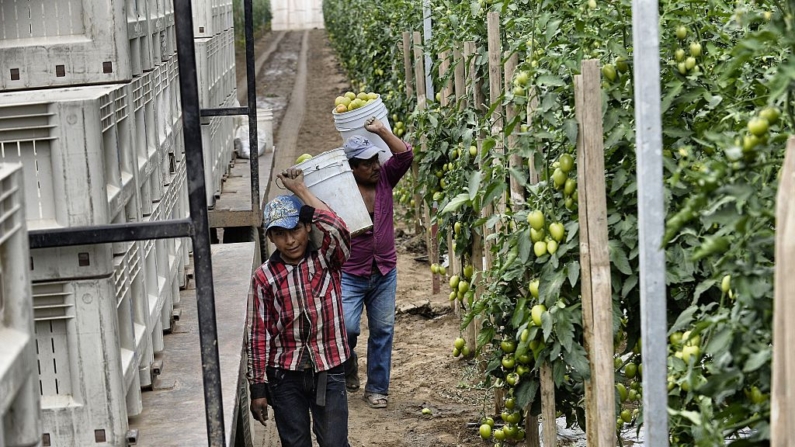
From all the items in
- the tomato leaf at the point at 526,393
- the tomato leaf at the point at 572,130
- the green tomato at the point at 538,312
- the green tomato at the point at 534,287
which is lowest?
the tomato leaf at the point at 526,393

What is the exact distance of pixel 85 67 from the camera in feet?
11.1

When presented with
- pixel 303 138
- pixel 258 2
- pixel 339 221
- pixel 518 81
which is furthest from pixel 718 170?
pixel 258 2

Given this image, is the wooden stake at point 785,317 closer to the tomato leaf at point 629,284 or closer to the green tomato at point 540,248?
the tomato leaf at point 629,284

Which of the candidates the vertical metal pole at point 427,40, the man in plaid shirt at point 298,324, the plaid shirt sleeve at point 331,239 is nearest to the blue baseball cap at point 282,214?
the man in plaid shirt at point 298,324

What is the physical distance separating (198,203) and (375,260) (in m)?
2.87

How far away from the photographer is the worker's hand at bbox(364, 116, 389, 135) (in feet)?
19.2

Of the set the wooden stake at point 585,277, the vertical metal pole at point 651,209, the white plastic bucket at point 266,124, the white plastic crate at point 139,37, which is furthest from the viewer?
the white plastic bucket at point 266,124

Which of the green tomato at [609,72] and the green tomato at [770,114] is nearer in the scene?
the green tomato at [770,114]

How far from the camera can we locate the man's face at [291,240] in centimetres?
435

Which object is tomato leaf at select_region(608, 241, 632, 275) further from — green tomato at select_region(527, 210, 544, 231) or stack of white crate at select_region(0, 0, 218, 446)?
stack of white crate at select_region(0, 0, 218, 446)

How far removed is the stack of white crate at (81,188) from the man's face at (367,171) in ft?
6.85

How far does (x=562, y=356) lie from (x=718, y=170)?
1818 millimetres

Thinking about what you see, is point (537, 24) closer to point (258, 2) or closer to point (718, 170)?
point (718, 170)

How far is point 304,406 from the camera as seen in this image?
4562 millimetres
